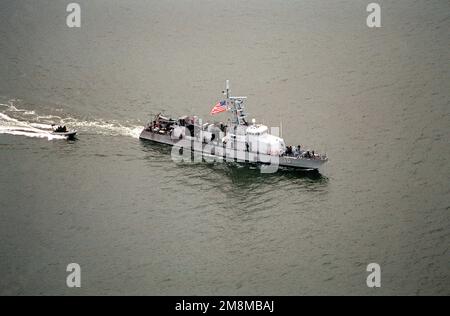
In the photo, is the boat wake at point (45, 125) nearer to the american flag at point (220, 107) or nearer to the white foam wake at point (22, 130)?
the white foam wake at point (22, 130)

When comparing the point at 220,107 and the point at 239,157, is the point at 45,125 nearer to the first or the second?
the point at 220,107

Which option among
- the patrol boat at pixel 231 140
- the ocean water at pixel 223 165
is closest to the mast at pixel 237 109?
the patrol boat at pixel 231 140

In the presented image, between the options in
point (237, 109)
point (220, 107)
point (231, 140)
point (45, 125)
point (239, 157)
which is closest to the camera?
point (220, 107)

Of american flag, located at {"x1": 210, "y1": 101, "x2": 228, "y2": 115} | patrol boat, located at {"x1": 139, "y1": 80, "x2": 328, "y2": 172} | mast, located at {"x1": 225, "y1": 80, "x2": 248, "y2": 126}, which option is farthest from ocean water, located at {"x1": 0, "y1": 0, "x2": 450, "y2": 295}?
american flag, located at {"x1": 210, "y1": 101, "x2": 228, "y2": 115}

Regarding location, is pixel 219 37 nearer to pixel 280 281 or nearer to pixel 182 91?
pixel 182 91

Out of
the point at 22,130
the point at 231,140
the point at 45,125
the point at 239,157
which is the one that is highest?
the point at 45,125

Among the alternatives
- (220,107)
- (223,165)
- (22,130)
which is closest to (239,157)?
(223,165)

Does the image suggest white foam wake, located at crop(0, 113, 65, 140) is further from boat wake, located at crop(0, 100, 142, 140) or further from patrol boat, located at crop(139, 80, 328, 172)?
patrol boat, located at crop(139, 80, 328, 172)
